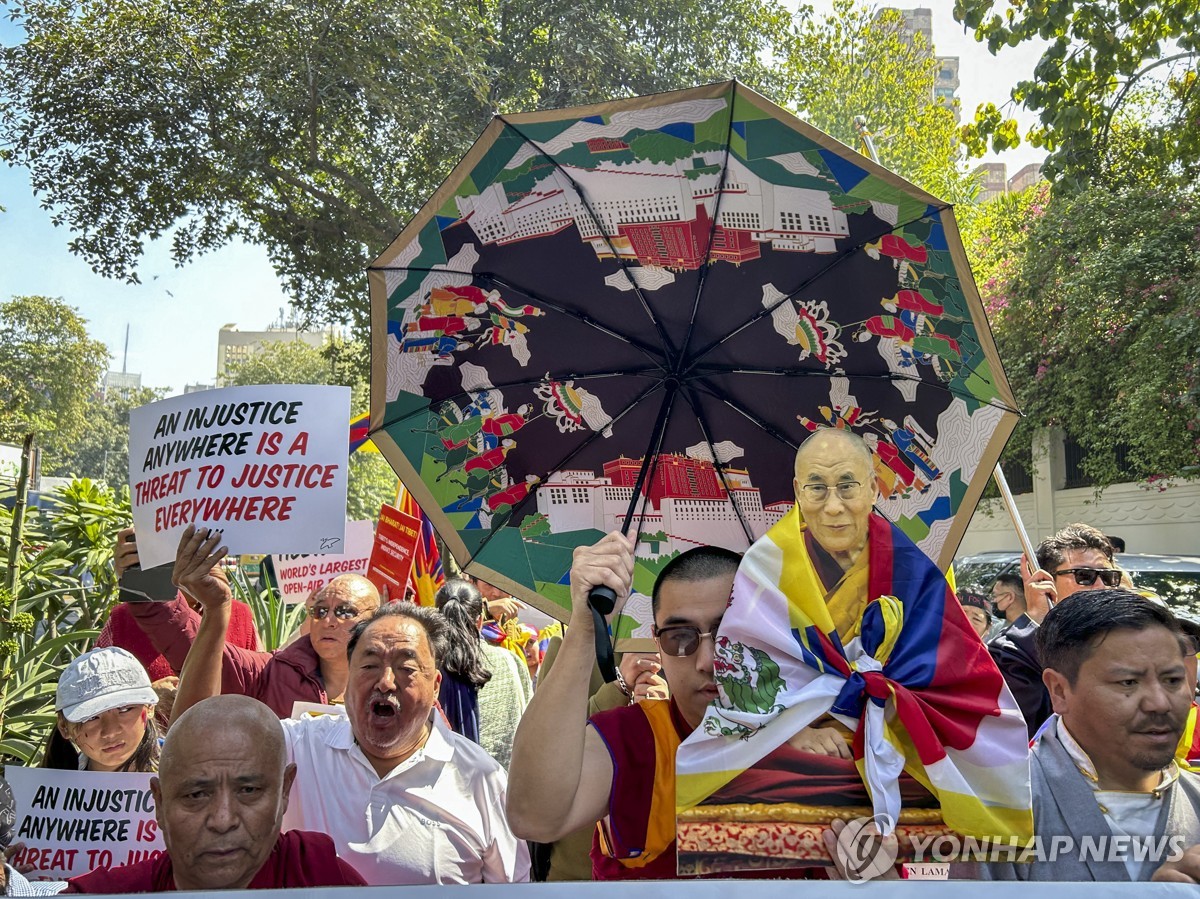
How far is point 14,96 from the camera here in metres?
11.3

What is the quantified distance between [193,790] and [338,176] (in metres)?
12.1

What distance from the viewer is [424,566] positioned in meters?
6.21

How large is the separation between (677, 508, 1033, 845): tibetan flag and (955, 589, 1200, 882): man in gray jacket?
0.23 m

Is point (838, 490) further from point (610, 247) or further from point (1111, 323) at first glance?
point (1111, 323)

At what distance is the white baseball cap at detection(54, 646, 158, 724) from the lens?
12.1 ft

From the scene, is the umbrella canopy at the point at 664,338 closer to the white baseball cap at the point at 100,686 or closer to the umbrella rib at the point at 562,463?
the umbrella rib at the point at 562,463

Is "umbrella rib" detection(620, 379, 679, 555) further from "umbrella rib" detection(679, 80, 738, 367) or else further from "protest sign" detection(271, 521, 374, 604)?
"protest sign" detection(271, 521, 374, 604)

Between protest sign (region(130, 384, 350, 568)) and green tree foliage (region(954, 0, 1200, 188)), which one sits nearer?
protest sign (region(130, 384, 350, 568))

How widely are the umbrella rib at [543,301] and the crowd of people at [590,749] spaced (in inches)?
34.6

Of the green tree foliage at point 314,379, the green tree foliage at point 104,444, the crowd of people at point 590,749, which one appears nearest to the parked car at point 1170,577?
the crowd of people at point 590,749

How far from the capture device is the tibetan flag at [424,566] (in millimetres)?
5953

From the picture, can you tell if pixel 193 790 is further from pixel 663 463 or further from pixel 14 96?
pixel 14 96

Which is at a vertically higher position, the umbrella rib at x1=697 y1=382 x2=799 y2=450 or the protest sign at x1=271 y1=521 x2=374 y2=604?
the umbrella rib at x1=697 y1=382 x2=799 y2=450

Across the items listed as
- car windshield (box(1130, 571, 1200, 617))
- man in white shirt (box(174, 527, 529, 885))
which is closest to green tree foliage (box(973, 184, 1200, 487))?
car windshield (box(1130, 571, 1200, 617))
